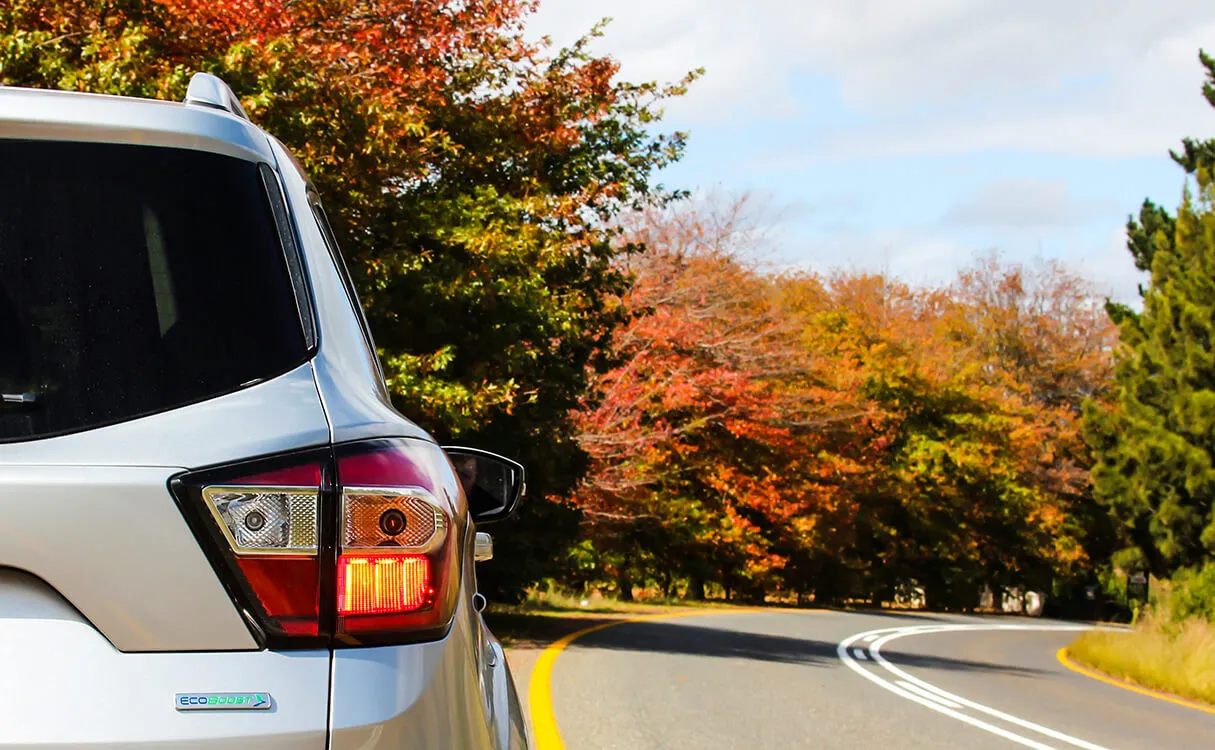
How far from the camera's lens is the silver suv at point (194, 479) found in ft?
6.33

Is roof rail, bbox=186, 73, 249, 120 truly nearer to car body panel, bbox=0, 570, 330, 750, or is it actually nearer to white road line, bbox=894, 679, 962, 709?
car body panel, bbox=0, 570, 330, 750

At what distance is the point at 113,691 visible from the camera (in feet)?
6.30

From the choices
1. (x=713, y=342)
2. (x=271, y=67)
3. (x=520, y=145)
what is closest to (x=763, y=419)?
(x=713, y=342)

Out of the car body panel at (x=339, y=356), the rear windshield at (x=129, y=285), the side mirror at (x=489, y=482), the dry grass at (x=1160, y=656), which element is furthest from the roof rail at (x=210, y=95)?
the dry grass at (x=1160, y=656)

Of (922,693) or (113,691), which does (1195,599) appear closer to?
(922,693)

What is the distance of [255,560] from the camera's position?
6.63ft

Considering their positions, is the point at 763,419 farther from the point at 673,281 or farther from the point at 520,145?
the point at 520,145

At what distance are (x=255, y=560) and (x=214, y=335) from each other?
1.20 ft

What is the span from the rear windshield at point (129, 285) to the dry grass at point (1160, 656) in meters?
16.1

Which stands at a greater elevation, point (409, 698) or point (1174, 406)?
point (1174, 406)

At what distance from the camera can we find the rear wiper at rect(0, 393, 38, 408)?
1.99 m

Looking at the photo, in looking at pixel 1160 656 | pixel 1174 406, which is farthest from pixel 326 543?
pixel 1174 406

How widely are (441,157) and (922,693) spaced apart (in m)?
8.66

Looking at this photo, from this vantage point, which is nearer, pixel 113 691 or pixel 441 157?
pixel 113 691
